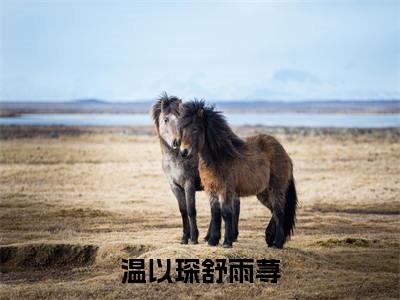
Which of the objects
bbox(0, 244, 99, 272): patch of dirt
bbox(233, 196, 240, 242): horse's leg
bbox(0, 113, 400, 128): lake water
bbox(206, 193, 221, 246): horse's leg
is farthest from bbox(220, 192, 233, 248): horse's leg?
bbox(0, 113, 400, 128): lake water

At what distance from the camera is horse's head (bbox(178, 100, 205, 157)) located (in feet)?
36.8

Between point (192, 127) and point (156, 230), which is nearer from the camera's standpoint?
point (192, 127)

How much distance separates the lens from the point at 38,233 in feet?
51.4

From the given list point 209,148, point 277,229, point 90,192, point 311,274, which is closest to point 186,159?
point 209,148

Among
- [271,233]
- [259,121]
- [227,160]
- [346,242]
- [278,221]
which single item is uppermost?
[227,160]

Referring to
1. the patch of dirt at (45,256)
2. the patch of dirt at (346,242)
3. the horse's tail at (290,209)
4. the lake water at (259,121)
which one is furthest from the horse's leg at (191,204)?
the lake water at (259,121)

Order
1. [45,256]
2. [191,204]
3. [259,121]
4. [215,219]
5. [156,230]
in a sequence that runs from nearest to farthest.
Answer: [215,219] → [191,204] → [45,256] → [156,230] → [259,121]

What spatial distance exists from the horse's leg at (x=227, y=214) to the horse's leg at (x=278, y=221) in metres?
1.21

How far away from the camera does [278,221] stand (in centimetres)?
1246

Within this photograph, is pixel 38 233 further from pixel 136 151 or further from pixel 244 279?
pixel 136 151

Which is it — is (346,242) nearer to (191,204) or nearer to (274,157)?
(274,157)

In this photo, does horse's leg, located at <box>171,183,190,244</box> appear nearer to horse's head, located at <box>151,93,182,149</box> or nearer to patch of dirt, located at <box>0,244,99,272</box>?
horse's head, located at <box>151,93,182,149</box>

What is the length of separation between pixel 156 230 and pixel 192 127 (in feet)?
17.3

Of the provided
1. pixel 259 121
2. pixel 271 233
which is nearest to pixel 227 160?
pixel 271 233
